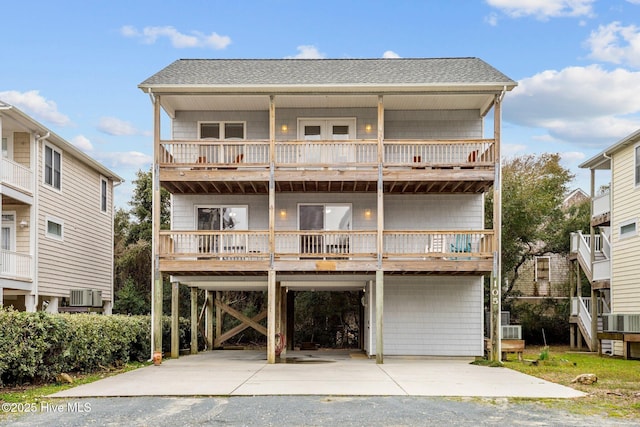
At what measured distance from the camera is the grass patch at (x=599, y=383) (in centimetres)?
1106

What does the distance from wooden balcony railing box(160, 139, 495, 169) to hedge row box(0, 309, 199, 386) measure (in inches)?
212

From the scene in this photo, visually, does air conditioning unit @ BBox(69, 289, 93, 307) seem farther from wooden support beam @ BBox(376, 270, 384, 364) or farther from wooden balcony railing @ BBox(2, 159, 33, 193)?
wooden support beam @ BBox(376, 270, 384, 364)

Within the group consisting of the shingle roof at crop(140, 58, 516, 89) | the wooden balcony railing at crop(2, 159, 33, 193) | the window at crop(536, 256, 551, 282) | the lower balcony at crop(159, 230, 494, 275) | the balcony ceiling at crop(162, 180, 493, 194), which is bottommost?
the window at crop(536, 256, 551, 282)

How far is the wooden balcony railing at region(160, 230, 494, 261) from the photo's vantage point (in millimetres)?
20172

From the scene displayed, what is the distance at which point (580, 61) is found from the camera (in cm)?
3875

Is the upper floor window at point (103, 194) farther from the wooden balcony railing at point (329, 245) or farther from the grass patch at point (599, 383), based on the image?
the grass patch at point (599, 383)

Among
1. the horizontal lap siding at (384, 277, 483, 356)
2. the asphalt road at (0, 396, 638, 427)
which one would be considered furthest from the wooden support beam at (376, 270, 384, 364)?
the asphalt road at (0, 396, 638, 427)

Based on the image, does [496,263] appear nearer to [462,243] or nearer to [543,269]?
[462,243]

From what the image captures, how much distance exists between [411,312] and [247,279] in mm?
5253

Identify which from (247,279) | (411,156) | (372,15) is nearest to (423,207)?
(411,156)

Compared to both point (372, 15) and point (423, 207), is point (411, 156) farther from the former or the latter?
point (372, 15)

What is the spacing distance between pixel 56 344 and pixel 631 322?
17.4 metres

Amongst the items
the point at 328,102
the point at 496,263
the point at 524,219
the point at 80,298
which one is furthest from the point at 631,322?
the point at 80,298

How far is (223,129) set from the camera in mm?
22938
